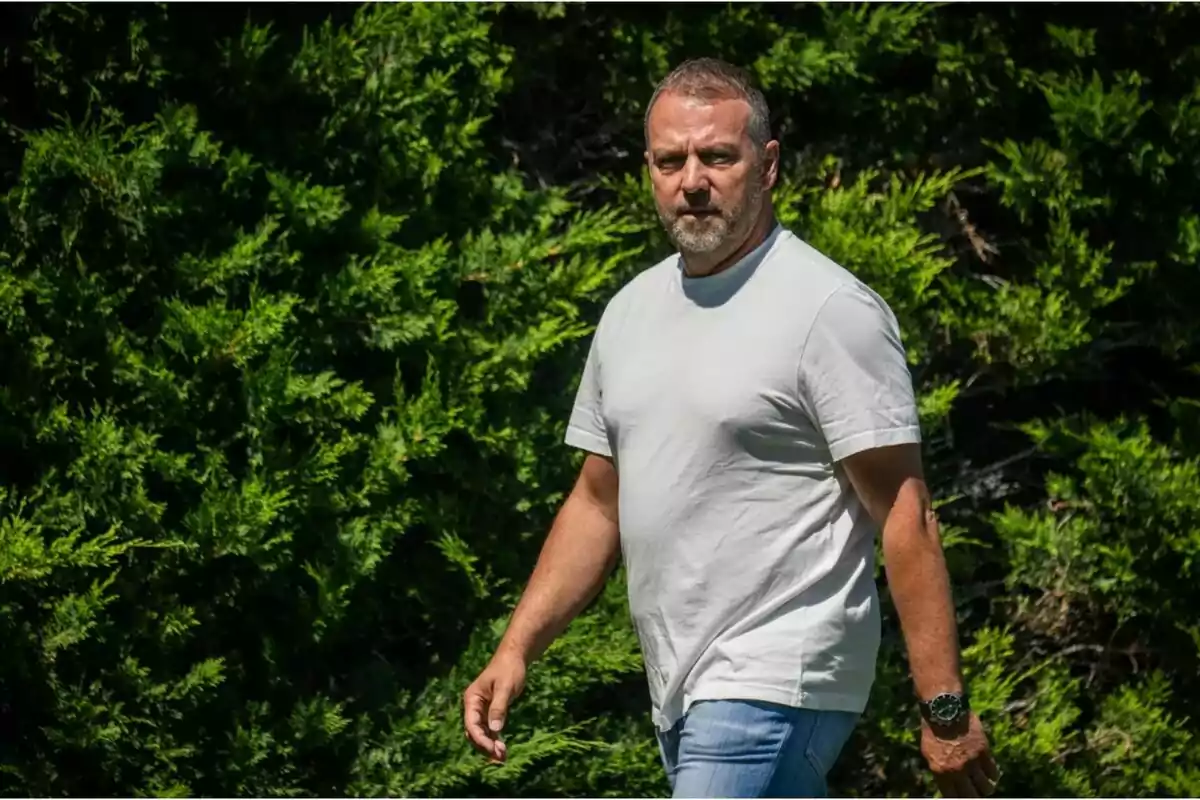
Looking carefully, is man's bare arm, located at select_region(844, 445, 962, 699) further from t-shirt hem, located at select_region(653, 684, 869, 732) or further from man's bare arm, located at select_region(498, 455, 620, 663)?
man's bare arm, located at select_region(498, 455, 620, 663)

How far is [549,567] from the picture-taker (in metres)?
3.20

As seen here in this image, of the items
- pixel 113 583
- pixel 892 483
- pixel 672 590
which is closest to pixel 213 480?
pixel 113 583

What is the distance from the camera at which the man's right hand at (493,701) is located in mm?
3020

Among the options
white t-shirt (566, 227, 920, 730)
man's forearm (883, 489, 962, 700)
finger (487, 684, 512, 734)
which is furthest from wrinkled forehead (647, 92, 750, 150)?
finger (487, 684, 512, 734)

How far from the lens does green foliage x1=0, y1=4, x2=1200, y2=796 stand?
426 cm

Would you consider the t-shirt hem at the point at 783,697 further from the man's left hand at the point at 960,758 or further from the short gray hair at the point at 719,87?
the short gray hair at the point at 719,87

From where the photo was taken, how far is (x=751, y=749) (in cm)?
270

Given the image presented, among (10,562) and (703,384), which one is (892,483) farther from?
(10,562)

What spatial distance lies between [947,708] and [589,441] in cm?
93

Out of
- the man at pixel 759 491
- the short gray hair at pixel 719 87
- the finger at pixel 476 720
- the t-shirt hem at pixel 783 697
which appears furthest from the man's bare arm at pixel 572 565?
the short gray hair at pixel 719 87

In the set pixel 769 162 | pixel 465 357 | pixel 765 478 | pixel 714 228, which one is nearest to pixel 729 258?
pixel 714 228

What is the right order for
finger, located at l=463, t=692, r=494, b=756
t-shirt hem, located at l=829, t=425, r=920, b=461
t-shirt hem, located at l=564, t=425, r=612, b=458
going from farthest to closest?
t-shirt hem, located at l=564, t=425, r=612, b=458
finger, located at l=463, t=692, r=494, b=756
t-shirt hem, located at l=829, t=425, r=920, b=461

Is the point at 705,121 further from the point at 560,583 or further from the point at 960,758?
the point at 960,758

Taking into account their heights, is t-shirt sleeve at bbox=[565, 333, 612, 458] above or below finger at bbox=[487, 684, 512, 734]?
above
